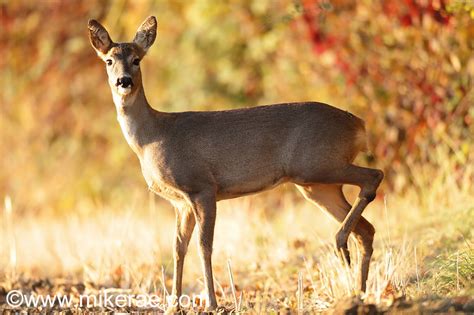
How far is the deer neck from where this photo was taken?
722 centimetres

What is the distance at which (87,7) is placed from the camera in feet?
60.6

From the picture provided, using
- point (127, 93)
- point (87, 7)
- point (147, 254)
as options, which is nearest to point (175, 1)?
point (87, 7)

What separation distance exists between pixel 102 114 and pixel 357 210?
12513 millimetres

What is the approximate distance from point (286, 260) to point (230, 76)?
25.7 feet

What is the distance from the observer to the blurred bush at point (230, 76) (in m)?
11.3

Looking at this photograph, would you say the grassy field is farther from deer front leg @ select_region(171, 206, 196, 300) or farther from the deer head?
the deer head

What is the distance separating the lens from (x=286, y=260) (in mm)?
8766

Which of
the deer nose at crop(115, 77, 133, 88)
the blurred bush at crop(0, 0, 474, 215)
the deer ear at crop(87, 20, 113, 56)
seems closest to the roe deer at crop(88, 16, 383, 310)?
the deer nose at crop(115, 77, 133, 88)

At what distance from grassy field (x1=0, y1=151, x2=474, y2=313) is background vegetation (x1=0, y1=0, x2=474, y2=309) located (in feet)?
0.11

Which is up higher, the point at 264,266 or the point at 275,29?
the point at 275,29

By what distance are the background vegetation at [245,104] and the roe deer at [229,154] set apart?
1.65ft

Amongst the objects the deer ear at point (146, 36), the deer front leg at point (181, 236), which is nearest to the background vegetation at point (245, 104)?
the deer front leg at point (181, 236)

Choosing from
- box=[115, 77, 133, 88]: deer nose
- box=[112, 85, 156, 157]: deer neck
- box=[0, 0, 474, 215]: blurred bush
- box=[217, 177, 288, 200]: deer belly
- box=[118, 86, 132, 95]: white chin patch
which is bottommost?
box=[217, 177, 288, 200]: deer belly

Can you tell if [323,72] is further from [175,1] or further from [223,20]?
[175,1]
